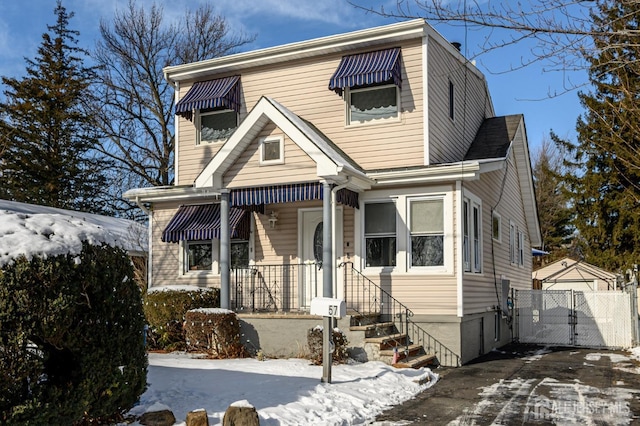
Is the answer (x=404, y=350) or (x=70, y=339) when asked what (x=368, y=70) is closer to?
(x=404, y=350)

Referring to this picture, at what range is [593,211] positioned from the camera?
2544 centimetres

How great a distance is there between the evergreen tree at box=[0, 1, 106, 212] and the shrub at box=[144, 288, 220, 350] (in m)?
16.5

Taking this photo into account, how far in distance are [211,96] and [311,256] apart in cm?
477

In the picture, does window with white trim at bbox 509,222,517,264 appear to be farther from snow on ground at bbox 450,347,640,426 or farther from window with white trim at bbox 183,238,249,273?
window with white trim at bbox 183,238,249,273

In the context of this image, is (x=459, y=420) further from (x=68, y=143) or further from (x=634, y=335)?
(x=68, y=143)

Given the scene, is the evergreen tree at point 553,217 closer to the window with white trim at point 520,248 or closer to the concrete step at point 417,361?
the window with white trim at point 520,248

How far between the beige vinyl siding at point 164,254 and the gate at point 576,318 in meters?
10.0

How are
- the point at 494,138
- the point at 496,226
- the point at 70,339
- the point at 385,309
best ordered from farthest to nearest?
the point at 494,138 < the point at 496,226 < the point at 385,309 < the point at 70,339

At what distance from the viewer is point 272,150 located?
1222 centimetres

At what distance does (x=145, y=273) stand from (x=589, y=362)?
13.8m

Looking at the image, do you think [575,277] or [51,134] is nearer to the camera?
[575,277]

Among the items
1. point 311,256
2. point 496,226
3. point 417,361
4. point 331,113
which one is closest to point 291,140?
point 331,113

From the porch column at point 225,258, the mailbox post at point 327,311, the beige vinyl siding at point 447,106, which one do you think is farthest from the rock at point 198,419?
the beige vinyl siding at point 447,106

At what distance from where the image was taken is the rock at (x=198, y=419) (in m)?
6.45
